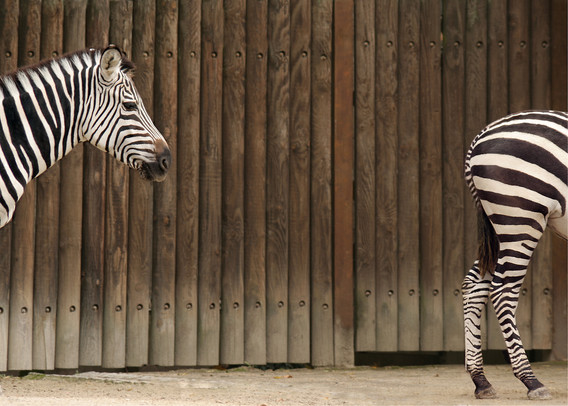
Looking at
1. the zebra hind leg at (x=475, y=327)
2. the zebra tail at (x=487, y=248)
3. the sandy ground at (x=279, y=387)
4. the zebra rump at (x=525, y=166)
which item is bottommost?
the sandy ground at (x=279, y=387)

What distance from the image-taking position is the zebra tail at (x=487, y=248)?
5.78m

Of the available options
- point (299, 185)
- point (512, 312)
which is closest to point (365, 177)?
point (299, 185)

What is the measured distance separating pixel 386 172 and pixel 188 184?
1.69 metres

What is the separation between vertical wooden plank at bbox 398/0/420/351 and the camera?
6.91 m

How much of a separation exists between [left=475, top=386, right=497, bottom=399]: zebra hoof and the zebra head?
2669 millimetres

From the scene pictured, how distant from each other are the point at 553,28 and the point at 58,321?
4869mm

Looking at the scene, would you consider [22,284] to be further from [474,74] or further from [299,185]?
[474,74]

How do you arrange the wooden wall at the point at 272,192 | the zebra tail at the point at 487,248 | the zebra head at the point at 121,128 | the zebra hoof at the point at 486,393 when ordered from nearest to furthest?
1. the zebra head at the point at 121,128
2. the zebra hoof at the point at 486,393
3. the zebra tail at the point at 487,248
4. the wooden wall at the point at 272,192

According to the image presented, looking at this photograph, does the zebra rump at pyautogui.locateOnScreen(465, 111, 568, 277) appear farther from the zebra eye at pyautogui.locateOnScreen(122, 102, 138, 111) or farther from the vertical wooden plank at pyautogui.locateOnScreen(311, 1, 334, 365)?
the zebra eye at pyautogui.locateOnScreen(122, 102, 138, 111)

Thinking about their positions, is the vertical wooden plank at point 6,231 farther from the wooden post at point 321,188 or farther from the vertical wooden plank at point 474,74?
the vertical wooden plank at point 474,74

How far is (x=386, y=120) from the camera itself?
6957 mm

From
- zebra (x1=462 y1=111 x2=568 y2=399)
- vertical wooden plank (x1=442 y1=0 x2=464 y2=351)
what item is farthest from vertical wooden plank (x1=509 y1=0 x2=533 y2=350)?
zebra (x1=462 y1=111 x2=568 y2=399)

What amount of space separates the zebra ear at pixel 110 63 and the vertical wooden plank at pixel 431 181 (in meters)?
2.89

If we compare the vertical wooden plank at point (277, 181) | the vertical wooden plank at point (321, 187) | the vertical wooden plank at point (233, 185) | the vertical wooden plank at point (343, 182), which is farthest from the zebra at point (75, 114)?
the vertical wooden plank at point (343, 182)
